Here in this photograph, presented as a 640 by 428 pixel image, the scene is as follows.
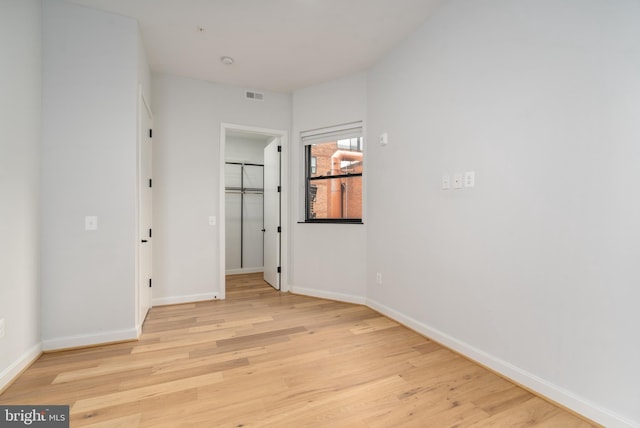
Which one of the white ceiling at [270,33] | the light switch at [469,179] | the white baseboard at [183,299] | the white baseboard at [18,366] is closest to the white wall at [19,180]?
the white baseboard at [18,366]

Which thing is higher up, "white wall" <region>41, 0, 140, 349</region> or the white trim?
"white wall" <region>41, 0, 140, 349</region>

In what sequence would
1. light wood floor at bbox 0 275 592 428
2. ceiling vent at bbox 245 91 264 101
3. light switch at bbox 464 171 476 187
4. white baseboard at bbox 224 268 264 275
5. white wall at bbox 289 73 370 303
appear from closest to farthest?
1. light wood floor at bbox 0 275 592 428
2. light switch at bbox 464 171 476 187
3. white wall at bbox 289 73 370 303
4. ceiling vent at bbox 245 91 264 101
5. white baseboard at bbox 224 268 264 275

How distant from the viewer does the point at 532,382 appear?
1863mm

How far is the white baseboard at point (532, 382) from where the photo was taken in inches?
60.7

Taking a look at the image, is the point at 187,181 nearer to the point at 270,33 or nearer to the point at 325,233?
the point at 325,233

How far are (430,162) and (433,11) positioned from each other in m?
1.33

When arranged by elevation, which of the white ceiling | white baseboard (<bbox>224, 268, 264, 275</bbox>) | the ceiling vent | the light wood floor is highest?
the white ceiling

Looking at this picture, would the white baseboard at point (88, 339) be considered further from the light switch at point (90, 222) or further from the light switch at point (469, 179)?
the light switch at point (469, 179)

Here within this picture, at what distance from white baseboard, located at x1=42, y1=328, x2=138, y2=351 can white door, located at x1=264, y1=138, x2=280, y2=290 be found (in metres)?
2.03

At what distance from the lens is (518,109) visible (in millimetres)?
1951

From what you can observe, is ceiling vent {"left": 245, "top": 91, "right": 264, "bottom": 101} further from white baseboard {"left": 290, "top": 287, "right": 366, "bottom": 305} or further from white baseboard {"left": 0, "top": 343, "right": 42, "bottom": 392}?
white baseboard {"left": 0, "top": 343, "right": 42, "bottom": 392}

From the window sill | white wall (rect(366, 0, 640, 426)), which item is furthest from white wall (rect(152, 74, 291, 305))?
white wall (rect(366, 0, 640, 426))

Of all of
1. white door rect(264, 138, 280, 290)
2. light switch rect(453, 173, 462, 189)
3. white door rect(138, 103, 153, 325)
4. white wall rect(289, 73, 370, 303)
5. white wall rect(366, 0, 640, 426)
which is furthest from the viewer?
white door rect(264, 138, 280, 290)

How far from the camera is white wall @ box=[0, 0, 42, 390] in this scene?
1907 millimetres
